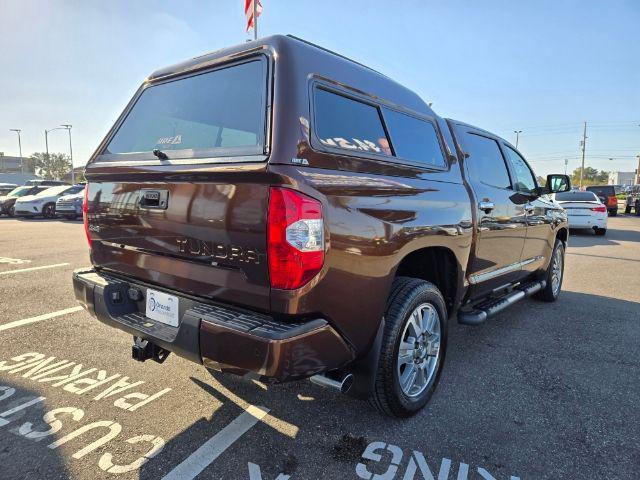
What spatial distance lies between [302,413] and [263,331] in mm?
1036

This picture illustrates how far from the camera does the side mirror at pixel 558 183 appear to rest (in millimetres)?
4965

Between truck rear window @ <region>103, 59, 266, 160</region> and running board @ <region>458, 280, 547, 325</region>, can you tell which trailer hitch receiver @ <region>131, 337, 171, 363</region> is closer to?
truck rear window @ <region>103, 59, 266, 160</region>

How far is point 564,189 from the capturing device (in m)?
5.04

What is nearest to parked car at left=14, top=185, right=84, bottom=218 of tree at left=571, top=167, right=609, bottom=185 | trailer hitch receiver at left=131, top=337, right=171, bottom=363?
trailer hitch receiver at left=131, top=337, right=171, bottom=363

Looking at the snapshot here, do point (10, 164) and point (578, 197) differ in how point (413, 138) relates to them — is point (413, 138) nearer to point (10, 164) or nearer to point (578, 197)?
point (578, 197)

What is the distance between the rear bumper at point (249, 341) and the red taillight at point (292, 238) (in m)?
0.21

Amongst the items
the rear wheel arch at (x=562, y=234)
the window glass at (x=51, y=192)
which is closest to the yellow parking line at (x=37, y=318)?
the rear wheel arch at (x=562, y=234)

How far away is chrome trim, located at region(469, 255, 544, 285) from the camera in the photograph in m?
3.48

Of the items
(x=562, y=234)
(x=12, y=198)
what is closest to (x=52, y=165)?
(x=12, y=198)

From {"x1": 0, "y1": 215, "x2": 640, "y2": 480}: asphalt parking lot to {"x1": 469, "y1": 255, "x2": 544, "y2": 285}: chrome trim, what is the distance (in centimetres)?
64

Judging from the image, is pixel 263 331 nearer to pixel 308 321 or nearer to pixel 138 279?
pixel 308 321

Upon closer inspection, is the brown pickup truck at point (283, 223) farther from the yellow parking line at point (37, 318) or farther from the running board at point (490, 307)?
the yellow parking line at point (37, 318)

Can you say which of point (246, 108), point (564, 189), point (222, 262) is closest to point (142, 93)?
point (246, 108)

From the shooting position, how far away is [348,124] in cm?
243
